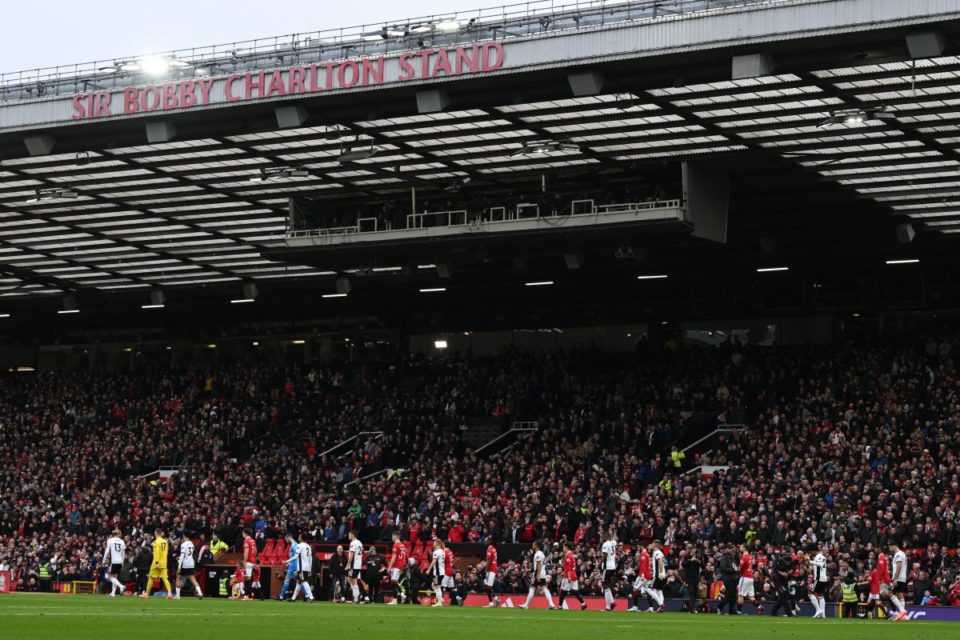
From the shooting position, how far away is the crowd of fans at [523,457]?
1542 inches

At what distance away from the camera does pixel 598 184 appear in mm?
41188

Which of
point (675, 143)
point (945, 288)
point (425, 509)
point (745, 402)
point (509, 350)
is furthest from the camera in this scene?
point (509, 350)

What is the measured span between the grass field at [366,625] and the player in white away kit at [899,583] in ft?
12.4

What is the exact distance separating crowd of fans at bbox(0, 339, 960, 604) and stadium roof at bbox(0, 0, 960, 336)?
6195mm

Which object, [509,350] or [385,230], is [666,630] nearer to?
[385,230]

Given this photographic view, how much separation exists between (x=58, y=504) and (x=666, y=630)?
121ft

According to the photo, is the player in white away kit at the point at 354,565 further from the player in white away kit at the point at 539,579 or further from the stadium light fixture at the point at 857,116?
the stadium light fixture at the point at 857,116

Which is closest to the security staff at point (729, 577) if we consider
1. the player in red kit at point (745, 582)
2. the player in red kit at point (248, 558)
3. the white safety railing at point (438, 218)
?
the player in red kit at point (745, 582)

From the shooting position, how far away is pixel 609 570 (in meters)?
35.8

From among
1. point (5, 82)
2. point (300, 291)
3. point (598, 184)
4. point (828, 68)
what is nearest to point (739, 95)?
point (828, 68)

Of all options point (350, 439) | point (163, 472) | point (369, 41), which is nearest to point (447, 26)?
point (369, 41)

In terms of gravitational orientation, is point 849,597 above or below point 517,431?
below

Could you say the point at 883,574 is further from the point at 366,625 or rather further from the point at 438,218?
the point at 438,218

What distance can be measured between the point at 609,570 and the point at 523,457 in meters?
13.7
